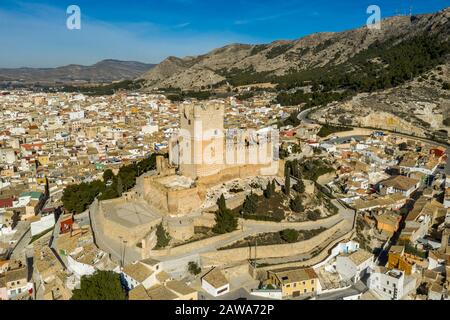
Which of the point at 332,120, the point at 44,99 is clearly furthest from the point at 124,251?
the point at 44,99

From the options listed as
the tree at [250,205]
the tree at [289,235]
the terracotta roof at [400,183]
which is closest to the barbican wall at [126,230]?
the tree at [250,205]

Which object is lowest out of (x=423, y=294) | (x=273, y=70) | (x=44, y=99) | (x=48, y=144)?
(x=423, y=294)

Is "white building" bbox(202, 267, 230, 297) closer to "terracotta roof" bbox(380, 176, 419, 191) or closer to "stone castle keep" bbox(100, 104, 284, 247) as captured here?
"stone castle keep" bbox(100, 104, 284, 247)

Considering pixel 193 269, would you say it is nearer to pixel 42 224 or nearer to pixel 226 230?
pixel 226 230

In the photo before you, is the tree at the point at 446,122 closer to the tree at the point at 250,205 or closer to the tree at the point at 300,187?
the tree at the point at 300,187

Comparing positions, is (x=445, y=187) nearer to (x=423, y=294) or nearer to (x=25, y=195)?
(x=423, y=294)

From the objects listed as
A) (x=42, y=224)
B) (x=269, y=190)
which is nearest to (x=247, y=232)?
(x=269, y=190)

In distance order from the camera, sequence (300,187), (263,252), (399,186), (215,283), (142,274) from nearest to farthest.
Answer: (142,274)
(215,283)
(263,252)
(300,187)
(399,186)

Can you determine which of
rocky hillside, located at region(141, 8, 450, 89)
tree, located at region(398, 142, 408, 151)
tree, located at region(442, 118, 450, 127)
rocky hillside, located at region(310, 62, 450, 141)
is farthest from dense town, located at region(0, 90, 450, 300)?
rocky hillside, located at region(141, 8, 450, 89)
